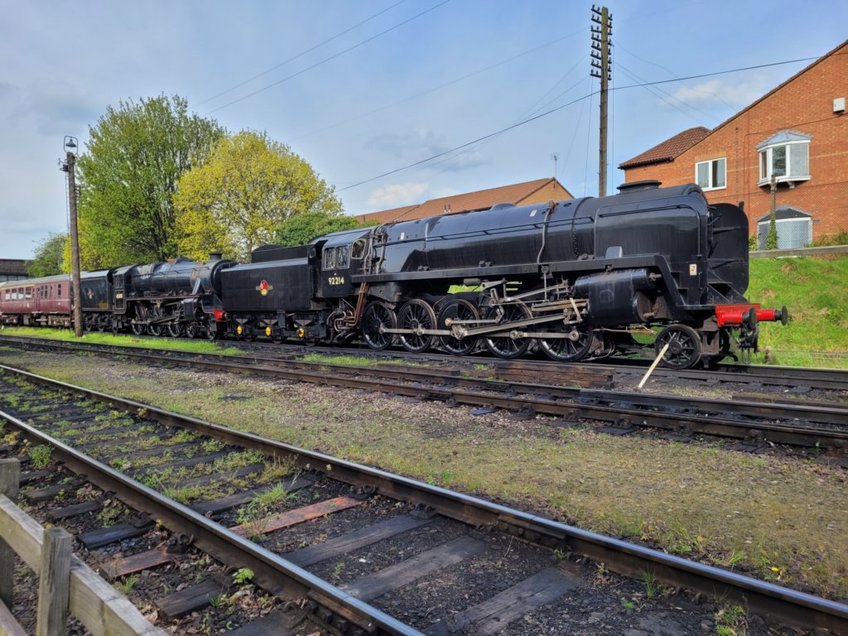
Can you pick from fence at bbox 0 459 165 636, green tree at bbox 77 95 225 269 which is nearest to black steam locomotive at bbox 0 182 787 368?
fence at bbox 0 459 165 636

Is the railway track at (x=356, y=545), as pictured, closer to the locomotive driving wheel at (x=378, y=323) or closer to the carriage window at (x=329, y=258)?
the locomotive driving wheel at (x=378, y=323)

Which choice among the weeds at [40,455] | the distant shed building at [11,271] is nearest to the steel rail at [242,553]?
the weeds at [40,455]

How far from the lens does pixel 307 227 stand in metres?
33.1

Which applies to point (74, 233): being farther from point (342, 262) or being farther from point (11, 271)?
point (11, 271)

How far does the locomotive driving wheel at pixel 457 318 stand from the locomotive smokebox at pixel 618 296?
3.10m

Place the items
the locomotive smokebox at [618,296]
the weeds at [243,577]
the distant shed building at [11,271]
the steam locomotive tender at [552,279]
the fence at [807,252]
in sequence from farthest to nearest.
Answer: the distant shed building at [11,271] < the fence at [807,252] < the steam locomotive tender at [552,279] < the locomotive smokebox at [618,296] < the weeds at [243,577]

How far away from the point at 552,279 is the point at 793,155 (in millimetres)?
24188

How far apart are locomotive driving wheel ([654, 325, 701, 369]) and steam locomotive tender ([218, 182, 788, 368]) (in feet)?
0.08

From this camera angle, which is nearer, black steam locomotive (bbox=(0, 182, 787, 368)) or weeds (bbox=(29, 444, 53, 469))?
weeds (bbox=(29, 444, 53, 469))

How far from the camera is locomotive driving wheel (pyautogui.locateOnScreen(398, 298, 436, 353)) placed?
14273 mm

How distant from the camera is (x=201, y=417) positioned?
7980 millimetres

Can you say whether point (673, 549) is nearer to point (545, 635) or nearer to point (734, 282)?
point (545, 635)

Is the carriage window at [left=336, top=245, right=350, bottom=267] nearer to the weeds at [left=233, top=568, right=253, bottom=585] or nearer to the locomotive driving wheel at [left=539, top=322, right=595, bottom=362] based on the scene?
the locomotive driving wheel at [left=539, top=322, right=595, bottom=362]

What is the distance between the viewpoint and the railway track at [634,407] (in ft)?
19.6
